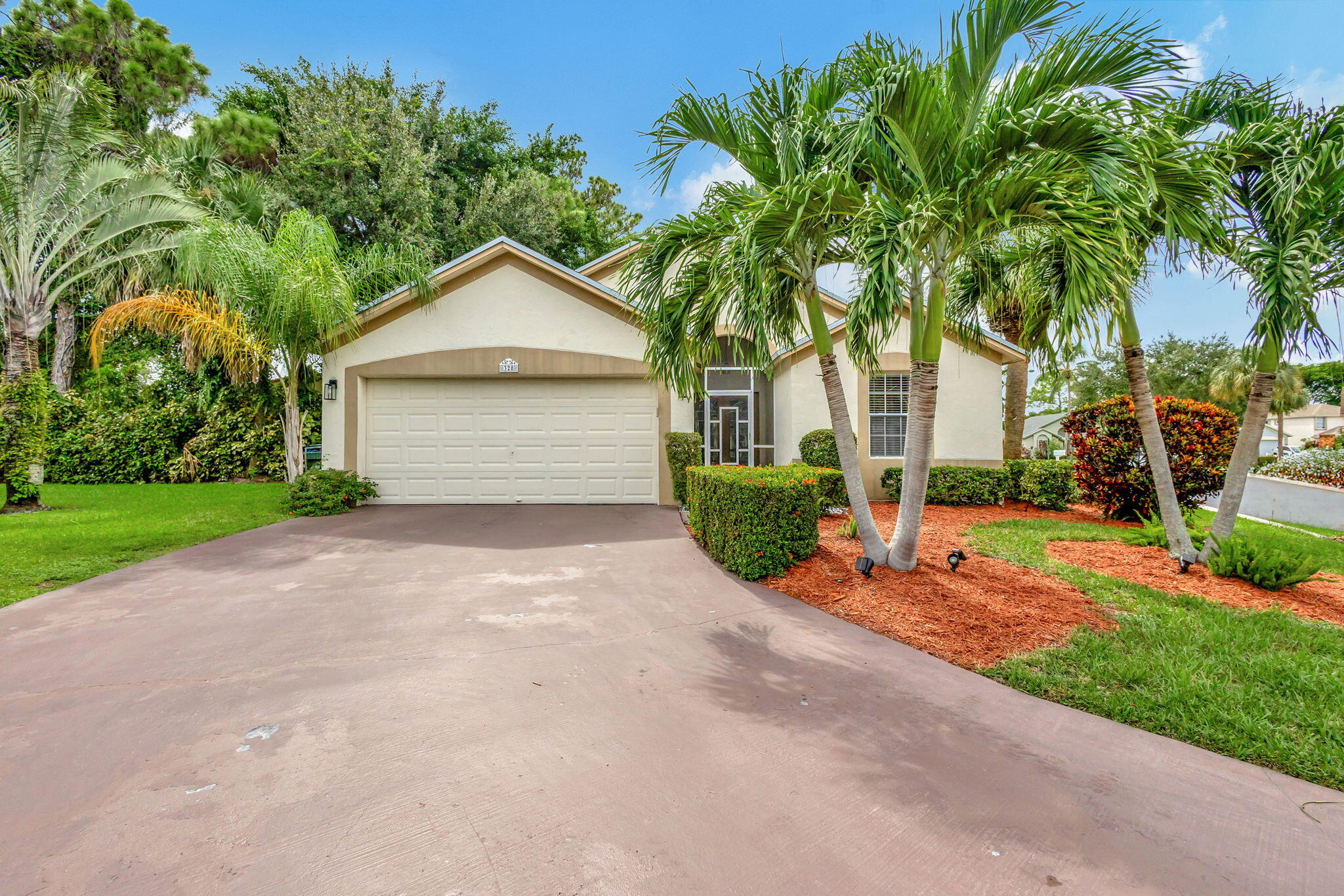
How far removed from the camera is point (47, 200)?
10.3 m

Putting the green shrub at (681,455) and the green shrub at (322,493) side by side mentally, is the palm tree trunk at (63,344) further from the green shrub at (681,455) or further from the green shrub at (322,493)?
the green shrub at (681,455)

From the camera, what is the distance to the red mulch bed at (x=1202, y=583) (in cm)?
502

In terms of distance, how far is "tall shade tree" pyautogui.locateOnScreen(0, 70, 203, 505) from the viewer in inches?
387

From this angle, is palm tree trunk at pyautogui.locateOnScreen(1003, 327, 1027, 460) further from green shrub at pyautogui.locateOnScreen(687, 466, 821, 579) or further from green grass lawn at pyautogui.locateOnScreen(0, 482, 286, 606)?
green grass lawn at pyautogui.locateOnScreen(0, 482, 286, 606)

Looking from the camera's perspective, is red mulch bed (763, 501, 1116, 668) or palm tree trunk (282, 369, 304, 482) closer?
red mulch bed (763, 501, 1116, 668)

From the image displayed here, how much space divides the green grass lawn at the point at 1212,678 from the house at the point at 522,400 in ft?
23.7

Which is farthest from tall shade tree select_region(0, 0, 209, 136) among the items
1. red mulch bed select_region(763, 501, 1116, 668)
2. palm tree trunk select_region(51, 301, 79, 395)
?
red mulch bed select_region(763, 501, 1116, 668)

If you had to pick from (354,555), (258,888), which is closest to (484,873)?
(258,888)

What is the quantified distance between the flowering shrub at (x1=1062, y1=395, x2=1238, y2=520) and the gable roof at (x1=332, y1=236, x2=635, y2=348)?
8.31 m

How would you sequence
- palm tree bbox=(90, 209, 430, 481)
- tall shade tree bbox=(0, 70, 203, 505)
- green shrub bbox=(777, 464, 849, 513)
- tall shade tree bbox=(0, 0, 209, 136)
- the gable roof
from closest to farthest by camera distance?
1. green shrub bbox=(777, 464, 849, 513)
2. palm tree bbox=(90, 209, 430, 481)
3. tall shade tree bbox=(0, 70, 203, 505)
4. the gable roof
5. tall shade tree bbox=(0, 0, 209, 136)

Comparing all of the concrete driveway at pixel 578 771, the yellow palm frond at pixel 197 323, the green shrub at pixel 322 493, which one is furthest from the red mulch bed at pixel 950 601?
the yellow palm frond at pixel 197 323

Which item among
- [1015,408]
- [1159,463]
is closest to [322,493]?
[1159,463]

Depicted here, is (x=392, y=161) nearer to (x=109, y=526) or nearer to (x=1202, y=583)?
(x=109, y=526)

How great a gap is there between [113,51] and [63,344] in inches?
383
